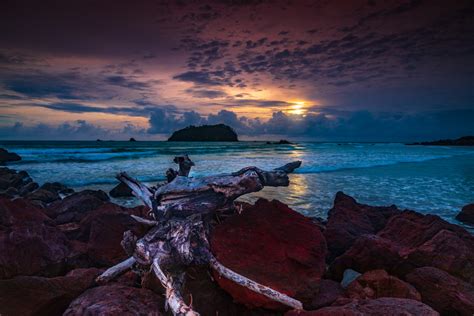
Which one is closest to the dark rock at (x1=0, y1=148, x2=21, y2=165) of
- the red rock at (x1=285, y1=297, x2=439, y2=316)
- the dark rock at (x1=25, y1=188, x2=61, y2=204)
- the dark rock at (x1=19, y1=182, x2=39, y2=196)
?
the dark rock at (x1=19, y1=182, x2=39, y2=196)

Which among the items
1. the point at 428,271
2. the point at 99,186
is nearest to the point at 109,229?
the point at 428,271

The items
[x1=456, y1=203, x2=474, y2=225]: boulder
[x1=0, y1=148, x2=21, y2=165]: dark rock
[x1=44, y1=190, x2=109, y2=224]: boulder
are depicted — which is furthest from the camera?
[x1=0, y1=148, x2=21, y2=165]: dark rock

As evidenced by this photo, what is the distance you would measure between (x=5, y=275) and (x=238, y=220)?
2861 millimetres

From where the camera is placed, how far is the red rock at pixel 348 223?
4.50 m

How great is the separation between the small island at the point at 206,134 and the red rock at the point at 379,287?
128 m

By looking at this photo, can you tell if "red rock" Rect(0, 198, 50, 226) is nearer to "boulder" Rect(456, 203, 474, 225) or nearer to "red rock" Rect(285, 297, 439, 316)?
"red rock" Rect(285, 297, 439, 316)

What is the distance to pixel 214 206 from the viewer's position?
3865 millimetres

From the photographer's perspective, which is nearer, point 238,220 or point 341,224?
point 238,220

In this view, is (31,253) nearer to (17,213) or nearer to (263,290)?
(17,213)

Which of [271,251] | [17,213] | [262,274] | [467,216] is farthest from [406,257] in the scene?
[17,213]

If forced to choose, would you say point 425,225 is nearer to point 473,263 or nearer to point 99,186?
point 473,263

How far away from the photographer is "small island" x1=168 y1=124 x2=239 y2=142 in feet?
433

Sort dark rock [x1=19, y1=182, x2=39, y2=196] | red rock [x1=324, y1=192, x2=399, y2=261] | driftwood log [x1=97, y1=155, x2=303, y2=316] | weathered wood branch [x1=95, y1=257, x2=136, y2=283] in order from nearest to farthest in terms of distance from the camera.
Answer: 1. driftwood log [x1=97, y1=155, x2=303, y2=316]
2. weathered wood branch [x1=95, y1=257, x2=136, y2=283]
3. red rock [x1=324, y1=192, x2=399, y2=261]
4. dark rock [x1=19, y1=182, x2=39, y2=196]

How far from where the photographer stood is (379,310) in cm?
234
